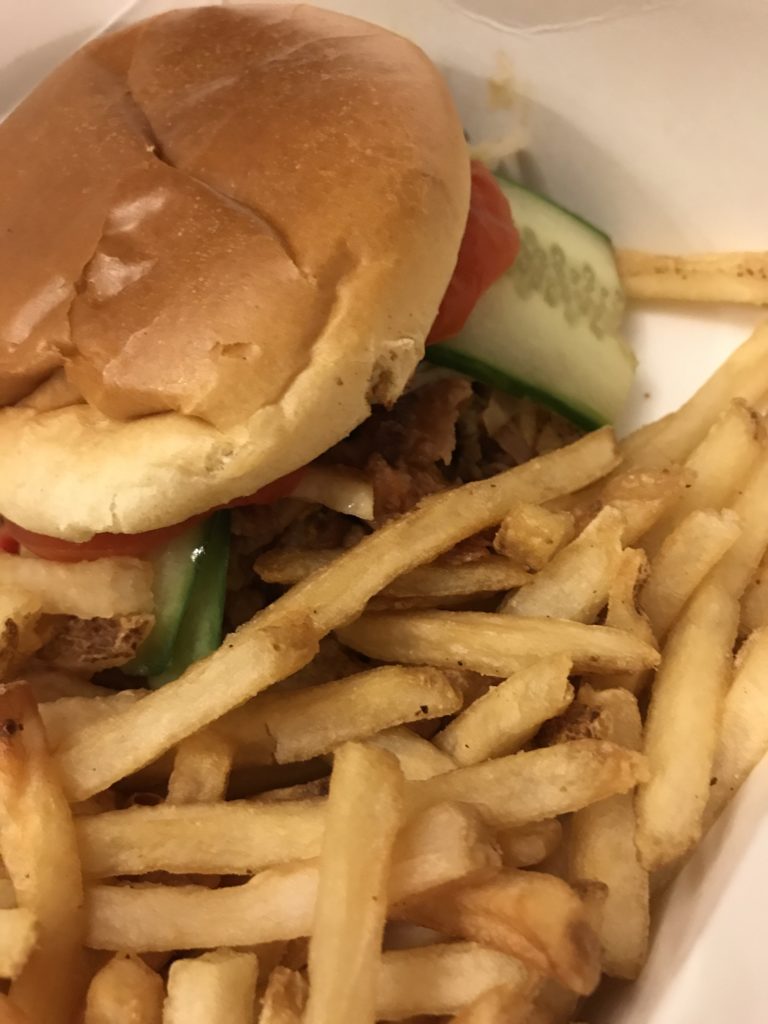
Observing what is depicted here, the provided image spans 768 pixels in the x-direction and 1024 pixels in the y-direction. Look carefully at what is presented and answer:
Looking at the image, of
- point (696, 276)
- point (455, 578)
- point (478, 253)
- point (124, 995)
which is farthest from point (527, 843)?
point (696, 276)

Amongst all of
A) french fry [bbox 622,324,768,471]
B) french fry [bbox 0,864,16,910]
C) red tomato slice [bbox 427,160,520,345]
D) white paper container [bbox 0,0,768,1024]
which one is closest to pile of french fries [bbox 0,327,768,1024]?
french fry [bbox 0,864,16,910]

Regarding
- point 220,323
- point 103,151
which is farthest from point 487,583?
point 103,151

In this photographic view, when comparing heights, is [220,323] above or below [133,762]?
above

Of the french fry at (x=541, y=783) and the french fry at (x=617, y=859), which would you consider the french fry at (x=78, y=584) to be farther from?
the french fry at (x=617, y=859)

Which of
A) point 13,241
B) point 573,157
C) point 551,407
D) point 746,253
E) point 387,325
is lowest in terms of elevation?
point 551,407

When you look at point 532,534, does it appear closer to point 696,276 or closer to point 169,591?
point 169,591

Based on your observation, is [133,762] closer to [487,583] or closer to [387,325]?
[487,583]

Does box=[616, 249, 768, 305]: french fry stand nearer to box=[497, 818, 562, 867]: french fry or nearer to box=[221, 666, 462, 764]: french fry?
box=[221, 666, 462, 764]: french fry
